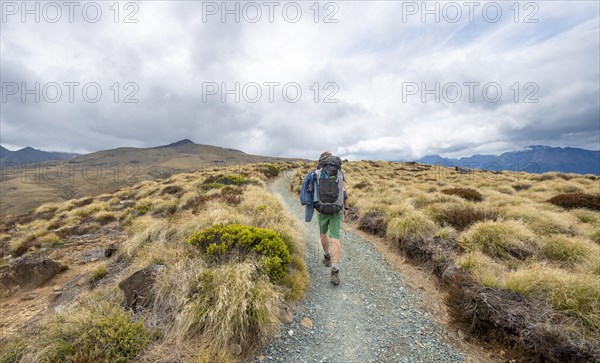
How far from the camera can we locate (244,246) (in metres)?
6.10

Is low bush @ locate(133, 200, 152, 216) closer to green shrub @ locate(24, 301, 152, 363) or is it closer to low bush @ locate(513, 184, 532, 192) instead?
green shrub @ locate(24, 301, 152, 363)

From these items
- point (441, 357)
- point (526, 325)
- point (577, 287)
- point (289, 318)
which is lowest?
point (441, 357)

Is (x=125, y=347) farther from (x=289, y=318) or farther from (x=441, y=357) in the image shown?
(x=441, y=357)

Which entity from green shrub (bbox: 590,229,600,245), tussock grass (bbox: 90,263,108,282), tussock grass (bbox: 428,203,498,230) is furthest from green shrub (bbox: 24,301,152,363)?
green shrub (bbox: 590,229,600,245)

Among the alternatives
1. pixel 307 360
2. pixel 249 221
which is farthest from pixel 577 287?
pixel 249 221

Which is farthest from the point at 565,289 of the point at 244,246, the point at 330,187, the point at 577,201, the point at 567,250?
the point at 577,201

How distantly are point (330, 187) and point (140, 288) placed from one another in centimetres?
470

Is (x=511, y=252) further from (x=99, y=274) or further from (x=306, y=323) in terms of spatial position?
(x=99, y=274)

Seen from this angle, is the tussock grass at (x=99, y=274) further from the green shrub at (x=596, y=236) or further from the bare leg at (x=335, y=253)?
the green shrub at (x=596, y=236)

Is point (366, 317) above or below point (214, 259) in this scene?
below

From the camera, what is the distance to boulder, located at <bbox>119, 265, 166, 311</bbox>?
16.0ft

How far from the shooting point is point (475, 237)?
7.59 m

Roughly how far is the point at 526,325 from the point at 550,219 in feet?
23.8

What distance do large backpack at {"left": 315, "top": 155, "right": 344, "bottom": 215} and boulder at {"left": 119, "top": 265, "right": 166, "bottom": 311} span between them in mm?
3953
